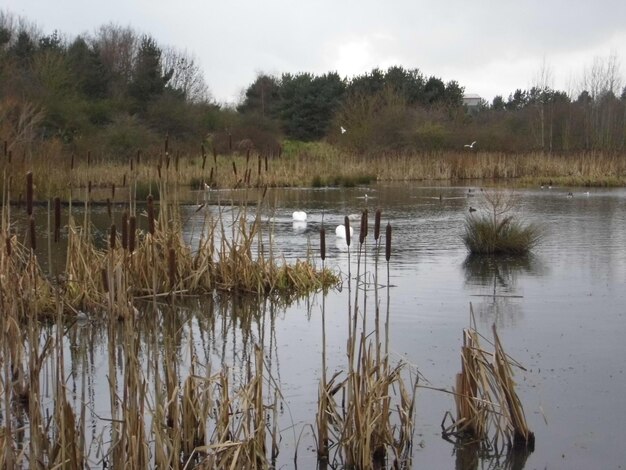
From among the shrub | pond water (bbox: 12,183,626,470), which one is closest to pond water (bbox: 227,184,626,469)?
pond water (bbox: 12,183,626,470)

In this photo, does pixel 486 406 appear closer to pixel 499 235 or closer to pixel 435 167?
pixel 499 235

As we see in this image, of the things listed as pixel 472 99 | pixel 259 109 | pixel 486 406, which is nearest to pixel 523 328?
pixel 486 406

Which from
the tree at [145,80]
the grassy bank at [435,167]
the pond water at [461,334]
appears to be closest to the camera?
the pond water at [461,334]

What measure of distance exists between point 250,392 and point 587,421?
215 centimetres

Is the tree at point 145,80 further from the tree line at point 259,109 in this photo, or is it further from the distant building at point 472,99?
the distant building at point 472,99

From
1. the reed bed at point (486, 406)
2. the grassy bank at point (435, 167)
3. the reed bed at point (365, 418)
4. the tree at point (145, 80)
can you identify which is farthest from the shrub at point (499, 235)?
the tree at point (145, 80)

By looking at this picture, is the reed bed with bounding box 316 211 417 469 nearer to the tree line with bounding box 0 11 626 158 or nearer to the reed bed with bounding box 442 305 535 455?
the reed bed with bounding box 442 305 535 455

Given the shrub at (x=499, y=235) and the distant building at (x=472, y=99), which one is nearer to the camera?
the shrub at (x=499, y=235)

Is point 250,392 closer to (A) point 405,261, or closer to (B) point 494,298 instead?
(B) point 494,298

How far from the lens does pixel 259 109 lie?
5272 centimetres

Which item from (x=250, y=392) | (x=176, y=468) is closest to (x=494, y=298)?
(x=250, y=392)

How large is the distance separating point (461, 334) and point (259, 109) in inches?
1841

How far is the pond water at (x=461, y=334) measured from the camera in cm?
479

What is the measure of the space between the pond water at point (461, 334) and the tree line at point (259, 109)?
2135 centimetres
